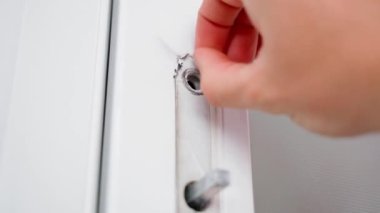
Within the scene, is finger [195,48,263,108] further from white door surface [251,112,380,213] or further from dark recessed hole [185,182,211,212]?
white door surface [251,112,380,213]

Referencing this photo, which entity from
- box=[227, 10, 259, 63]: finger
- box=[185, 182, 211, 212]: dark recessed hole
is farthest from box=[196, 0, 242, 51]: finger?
box=[185, 182, 211, 212]: dark recessed hole

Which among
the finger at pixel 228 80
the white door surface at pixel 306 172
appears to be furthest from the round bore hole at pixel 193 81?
the white door surface at pixel 306 172

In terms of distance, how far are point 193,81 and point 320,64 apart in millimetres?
147

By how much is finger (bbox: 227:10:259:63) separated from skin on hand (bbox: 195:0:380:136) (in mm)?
92

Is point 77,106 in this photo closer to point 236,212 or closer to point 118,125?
point 118,125

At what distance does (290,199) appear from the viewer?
469 mm

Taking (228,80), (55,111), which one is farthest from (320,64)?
(55,111)

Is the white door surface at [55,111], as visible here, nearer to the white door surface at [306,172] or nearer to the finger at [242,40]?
the finger at [242,40]

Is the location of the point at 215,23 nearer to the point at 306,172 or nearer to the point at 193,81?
the point at 193,81

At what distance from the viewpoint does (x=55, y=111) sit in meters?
0.31

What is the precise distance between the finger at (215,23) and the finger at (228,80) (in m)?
0.01

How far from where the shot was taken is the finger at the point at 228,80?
24 centimetres

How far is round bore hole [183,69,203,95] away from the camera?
33 cm

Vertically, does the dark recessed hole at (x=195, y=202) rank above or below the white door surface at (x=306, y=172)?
below
